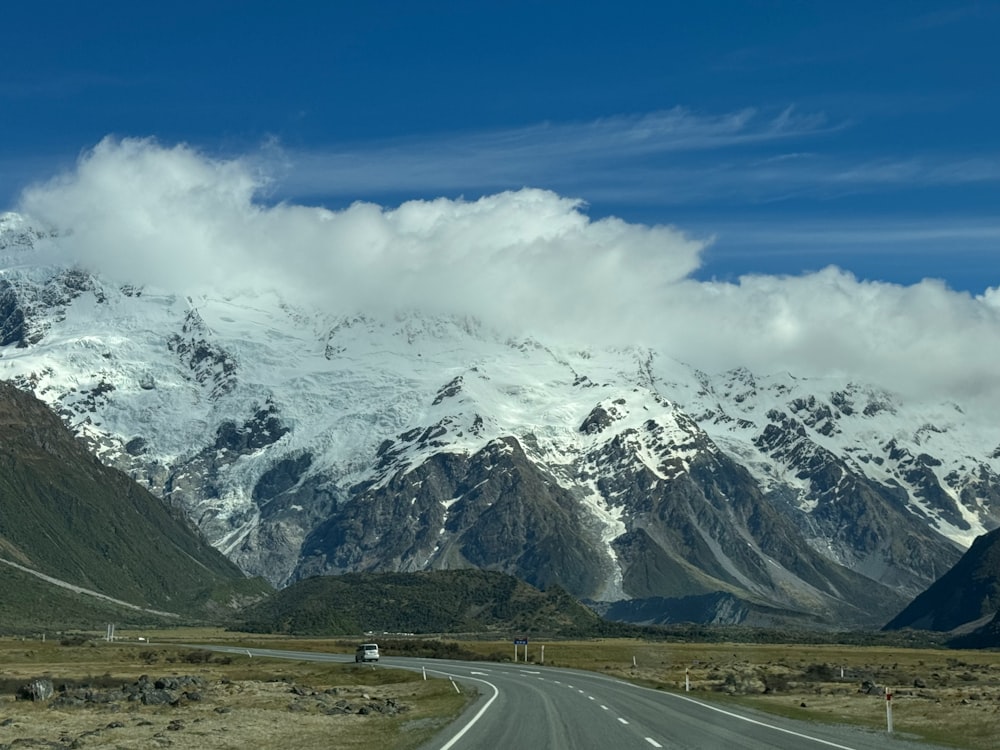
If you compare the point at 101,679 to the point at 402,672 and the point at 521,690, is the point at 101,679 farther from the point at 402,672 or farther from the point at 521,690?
the point at 521,690

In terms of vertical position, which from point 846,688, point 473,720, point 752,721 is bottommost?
point 846,688

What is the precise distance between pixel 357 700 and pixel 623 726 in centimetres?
2807

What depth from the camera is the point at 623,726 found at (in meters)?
61.6

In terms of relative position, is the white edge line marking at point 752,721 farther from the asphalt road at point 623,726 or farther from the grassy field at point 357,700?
the grassy field at point 357,700

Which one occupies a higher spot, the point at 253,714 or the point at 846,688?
the point at 253,714

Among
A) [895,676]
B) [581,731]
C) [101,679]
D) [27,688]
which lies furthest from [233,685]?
[895,676]

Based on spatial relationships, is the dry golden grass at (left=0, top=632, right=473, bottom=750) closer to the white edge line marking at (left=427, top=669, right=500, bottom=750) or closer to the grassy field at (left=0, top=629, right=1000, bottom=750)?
the grassy field at (left=0, top=629, right=1000, bottom=750)

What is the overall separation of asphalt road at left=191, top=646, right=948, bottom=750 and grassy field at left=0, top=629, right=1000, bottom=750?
2.33 meters

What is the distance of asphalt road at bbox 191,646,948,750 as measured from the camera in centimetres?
5428

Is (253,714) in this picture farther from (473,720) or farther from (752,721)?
(752,721)

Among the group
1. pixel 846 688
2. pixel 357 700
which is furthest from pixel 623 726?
pixel 846 688

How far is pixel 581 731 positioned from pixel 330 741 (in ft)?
33.7

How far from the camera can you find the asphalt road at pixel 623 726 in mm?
54281

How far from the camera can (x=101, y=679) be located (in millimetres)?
116688
